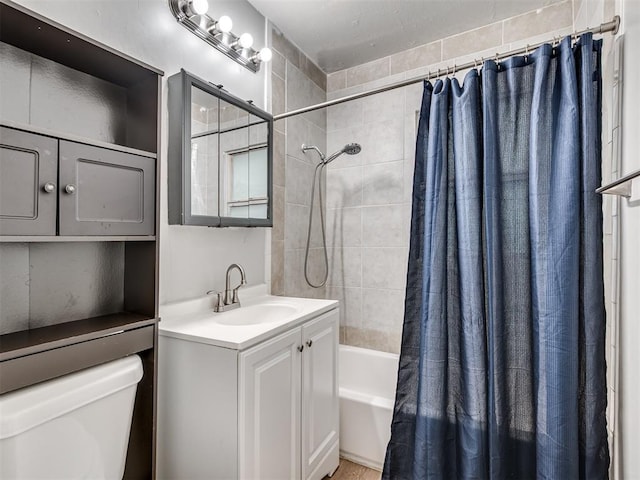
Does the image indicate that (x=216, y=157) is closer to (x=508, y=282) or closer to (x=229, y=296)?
(x=229, y=296)

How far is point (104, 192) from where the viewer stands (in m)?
1.06

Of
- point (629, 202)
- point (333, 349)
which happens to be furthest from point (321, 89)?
point (629, 202)

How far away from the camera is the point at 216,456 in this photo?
118 cm

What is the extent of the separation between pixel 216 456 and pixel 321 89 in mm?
2348

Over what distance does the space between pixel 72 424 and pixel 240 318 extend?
0.74 meters

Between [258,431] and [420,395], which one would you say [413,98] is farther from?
[258,431]

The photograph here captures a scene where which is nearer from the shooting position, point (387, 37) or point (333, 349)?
point (333, 349)

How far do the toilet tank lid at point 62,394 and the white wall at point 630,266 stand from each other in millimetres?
1510

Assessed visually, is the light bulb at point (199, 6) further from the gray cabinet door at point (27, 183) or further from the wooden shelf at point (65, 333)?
the wooden shelf at point (65, 333)

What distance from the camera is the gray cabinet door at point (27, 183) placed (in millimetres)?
845

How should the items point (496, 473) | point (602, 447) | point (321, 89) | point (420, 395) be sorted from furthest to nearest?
point (321, 89)
point (420, 395)
point (496, 473)
point (602, 447)

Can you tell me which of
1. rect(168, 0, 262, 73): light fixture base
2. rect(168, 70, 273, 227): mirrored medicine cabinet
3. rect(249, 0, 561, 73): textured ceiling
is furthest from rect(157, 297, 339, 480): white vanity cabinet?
rect(249, 0, 561, 73): textured ceiling

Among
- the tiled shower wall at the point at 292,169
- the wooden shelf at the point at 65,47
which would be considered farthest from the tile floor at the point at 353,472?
the wooden shelf at the point at 65,47

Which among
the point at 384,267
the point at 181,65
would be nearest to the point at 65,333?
the point at 181,65
